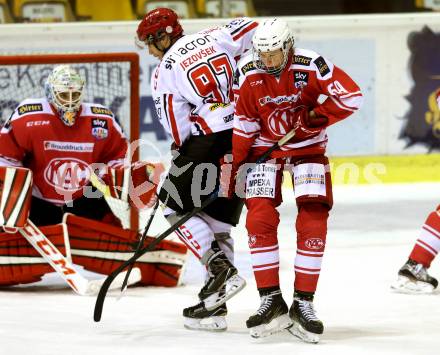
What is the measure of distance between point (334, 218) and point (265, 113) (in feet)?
8.32

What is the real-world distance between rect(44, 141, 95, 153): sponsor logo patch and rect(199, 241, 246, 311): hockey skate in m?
1.08

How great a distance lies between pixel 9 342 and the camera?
3645mm

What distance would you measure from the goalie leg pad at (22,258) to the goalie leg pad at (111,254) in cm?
7

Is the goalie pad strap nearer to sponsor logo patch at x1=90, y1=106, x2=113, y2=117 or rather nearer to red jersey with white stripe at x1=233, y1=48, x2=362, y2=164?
sponsor logo patch at x1=90, y1=106, x2=113, y2=117

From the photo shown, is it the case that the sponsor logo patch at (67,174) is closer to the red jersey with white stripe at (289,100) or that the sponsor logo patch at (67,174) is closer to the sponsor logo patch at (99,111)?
the sponsor logo patch at (99,111)

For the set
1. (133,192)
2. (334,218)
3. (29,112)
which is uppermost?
(29,112)

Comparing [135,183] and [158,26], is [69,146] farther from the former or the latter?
[158,26]

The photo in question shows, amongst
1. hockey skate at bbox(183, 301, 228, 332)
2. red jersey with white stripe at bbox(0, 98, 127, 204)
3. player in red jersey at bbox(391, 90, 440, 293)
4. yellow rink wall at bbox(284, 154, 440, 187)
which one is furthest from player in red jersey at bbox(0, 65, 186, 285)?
yellow rink wall at bbox(284, 154, 440, 187)

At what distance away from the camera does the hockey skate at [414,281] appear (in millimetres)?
4461

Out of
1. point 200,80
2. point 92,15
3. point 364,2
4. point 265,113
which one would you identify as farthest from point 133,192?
point 364,2

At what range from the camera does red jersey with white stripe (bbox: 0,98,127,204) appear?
15.5 feet

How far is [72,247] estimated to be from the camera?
468 cm

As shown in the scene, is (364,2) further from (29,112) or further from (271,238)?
(271,238)

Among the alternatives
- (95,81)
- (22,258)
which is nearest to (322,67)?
(22,258)
